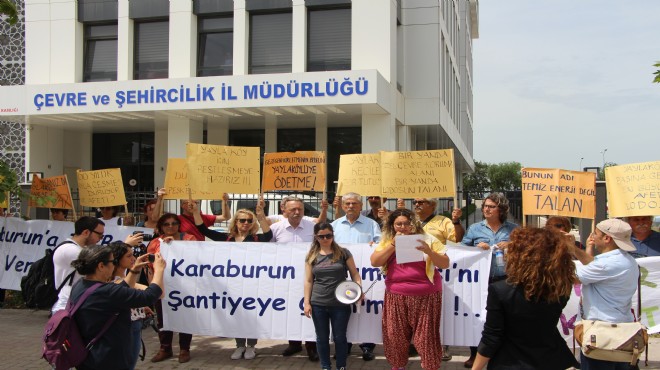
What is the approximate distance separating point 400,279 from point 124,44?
16700 mm

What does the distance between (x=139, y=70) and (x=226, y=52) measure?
3.05m

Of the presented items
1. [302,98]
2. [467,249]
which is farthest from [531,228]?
[302,98]

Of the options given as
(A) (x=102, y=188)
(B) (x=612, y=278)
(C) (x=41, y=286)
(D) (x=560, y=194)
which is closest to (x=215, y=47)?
(A) (x=102, y=188)

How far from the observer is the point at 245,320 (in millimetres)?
6492

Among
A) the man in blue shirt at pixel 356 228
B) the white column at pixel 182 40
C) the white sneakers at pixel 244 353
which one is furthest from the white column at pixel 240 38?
the white sneakers at pixel 244 353

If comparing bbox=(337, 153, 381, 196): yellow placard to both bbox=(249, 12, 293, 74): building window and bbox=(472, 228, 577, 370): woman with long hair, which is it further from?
bbox=(249, 12, 293, 74): building window

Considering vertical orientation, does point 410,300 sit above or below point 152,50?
below

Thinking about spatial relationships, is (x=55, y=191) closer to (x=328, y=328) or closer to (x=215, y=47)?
(x=328, y=328)

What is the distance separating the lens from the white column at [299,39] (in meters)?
18.1

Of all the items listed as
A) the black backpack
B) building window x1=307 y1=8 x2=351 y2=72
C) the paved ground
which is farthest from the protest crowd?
building window x1=307 y1=8 x2=351 y2=72

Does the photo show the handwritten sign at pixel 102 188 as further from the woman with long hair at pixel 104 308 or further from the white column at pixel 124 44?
the white column at pixel 124 44

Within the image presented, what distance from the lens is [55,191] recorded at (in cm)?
904

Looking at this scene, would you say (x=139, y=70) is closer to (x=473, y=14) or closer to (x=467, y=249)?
(x=467, y=249)

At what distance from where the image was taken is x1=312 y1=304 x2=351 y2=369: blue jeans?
5777 millimetres
